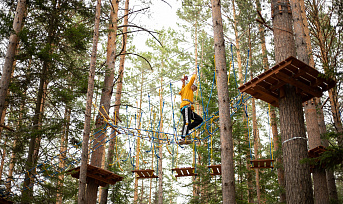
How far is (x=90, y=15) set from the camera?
8328 mm

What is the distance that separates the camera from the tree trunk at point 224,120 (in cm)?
490

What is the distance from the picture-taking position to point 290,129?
190 inches

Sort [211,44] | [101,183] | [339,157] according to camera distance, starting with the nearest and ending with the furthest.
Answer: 1. [339,157]
2. [101,183]
3. [211,44]

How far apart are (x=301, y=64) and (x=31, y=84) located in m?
6.10

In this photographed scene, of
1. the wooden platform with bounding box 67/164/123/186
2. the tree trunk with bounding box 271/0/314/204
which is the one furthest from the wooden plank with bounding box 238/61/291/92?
the wooden platform with bounding box 67/164/123/186

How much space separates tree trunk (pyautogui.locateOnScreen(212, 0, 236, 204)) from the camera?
490cm

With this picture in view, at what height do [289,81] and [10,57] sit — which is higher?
[10,57]

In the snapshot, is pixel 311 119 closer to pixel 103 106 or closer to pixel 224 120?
pixel 224 120

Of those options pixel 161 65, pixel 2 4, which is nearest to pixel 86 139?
pixel 2 4

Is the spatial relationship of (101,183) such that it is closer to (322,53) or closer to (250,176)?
(250,176)

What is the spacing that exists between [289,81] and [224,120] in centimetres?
130

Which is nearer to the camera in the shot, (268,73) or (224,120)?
(268,73)

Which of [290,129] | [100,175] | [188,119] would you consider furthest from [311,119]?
[100,175]

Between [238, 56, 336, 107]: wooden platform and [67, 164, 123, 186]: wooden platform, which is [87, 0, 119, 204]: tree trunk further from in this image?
[238, 56, 336, 107]: wooden platform
